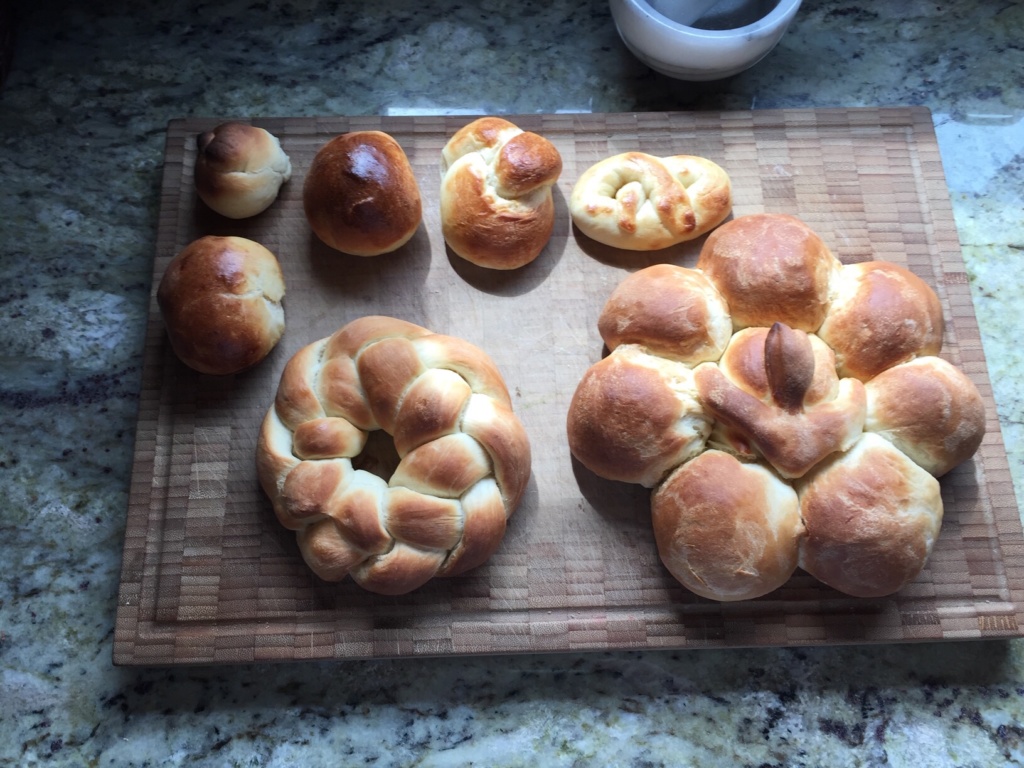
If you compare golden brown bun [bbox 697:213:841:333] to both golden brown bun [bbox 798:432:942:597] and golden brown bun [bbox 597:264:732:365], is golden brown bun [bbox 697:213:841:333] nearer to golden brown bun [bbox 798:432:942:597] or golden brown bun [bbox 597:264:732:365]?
golden brown bun [bbox 597:264:732:365]

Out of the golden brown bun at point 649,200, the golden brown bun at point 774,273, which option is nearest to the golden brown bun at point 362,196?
the golden brown bun at point 649,200

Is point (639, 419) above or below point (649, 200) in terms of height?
below

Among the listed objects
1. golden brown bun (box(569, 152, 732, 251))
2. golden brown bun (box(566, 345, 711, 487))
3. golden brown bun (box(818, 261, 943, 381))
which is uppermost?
golden brown bun (box(569, 152, 732, 251))

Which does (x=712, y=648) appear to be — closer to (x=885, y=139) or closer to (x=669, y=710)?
(x=669, y=710)

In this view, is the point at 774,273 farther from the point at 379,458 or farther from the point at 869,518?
the point at 379,458

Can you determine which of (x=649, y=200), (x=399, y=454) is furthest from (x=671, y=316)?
(x=399, y=454)

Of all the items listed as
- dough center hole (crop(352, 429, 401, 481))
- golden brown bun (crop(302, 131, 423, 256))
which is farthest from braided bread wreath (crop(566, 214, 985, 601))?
golden brown bun (crop(302, 131, 423, 256))

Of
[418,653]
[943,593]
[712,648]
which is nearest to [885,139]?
[943,593]
